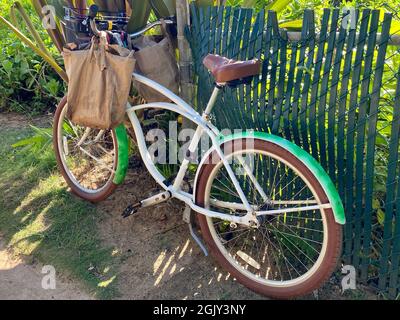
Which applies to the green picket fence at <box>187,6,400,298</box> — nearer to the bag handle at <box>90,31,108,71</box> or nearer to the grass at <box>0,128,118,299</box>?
the bag handle at <box>90,31,108,71</box>

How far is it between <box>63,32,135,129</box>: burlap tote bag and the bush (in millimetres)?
2029

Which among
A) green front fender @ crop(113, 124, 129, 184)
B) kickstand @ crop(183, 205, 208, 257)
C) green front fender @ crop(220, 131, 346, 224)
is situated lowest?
kickstand @ crop(183, 205, 208, 257)

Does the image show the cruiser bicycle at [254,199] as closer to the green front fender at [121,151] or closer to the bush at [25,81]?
the green front fender at [121,151]

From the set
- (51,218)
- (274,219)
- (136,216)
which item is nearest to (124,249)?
(136,216)

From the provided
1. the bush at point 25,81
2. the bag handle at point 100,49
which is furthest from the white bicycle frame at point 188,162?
the bush at point 25,81

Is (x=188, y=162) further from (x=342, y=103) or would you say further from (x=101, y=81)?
(x=342, y=103)

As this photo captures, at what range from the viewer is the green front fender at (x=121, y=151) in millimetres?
3102

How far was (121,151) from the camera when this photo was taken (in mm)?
3127

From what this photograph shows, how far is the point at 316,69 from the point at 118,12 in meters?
1.47

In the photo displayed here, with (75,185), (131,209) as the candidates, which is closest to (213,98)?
(131,209)

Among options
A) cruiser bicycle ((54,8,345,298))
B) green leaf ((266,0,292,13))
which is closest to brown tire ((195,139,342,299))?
cruiser bicycle ((54,8,345,298))

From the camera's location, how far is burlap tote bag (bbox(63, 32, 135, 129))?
2.75 meters

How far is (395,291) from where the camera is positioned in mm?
2473
